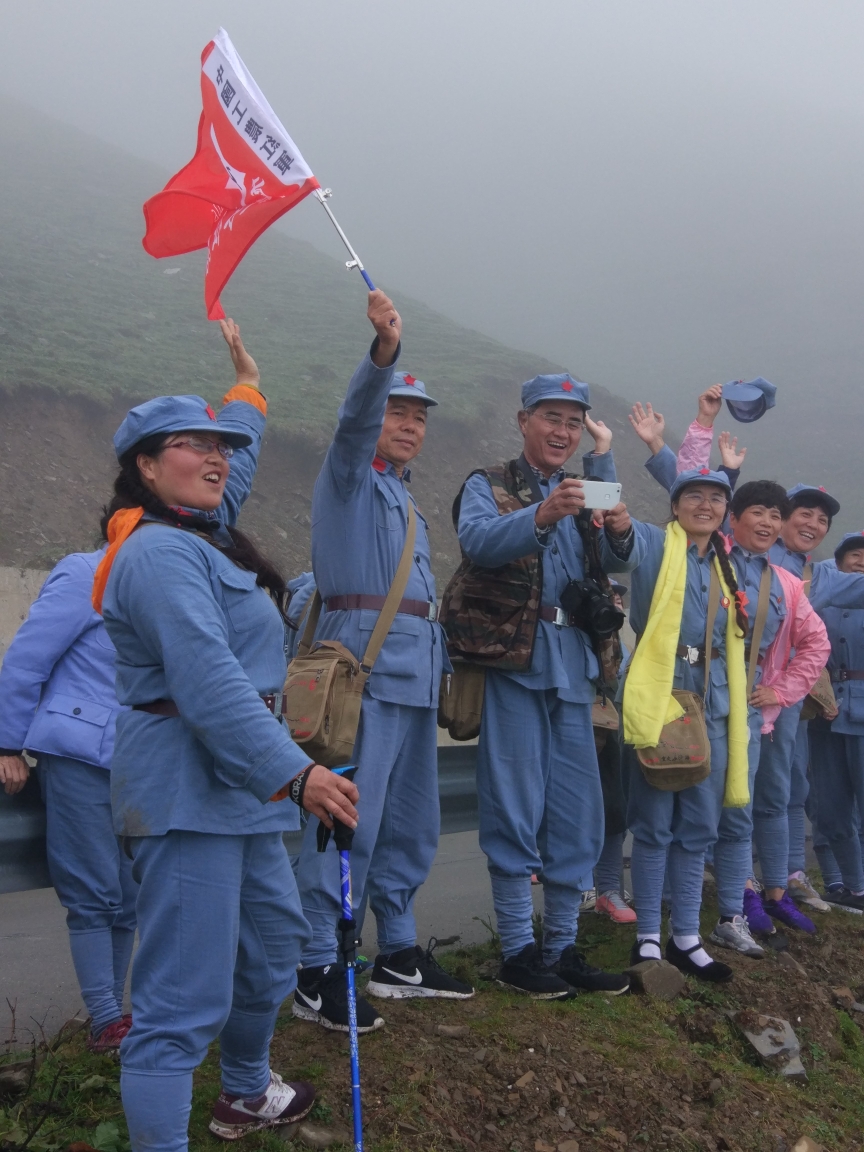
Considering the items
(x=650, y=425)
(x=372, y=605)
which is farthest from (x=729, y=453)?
(x=372, y=605)

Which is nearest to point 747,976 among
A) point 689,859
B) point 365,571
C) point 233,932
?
point 689,859

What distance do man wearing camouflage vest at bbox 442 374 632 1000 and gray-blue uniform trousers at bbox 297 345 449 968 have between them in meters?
0.26

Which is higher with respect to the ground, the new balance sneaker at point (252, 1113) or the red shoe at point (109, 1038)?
the new balance sneaker at point (252, 1113)

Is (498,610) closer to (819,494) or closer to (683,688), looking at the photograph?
→ (683,688)

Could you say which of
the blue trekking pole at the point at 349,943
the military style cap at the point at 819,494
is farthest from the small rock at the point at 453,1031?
the military style cap at the point at 819,494

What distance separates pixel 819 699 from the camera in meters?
6.64

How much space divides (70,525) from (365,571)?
47.1ft

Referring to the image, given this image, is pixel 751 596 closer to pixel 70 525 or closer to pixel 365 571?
pixel 365 571

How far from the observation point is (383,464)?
14.8ft

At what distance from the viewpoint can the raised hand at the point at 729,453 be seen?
6243 millimetres

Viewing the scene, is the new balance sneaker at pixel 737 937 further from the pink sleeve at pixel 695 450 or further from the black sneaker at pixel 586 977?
the pink sleeve at pixel 695 450

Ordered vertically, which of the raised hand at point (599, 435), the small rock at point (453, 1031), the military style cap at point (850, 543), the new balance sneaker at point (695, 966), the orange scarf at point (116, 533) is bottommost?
the new balance sneaker at point (695, 966)

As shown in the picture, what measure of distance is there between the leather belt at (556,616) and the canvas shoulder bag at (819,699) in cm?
260

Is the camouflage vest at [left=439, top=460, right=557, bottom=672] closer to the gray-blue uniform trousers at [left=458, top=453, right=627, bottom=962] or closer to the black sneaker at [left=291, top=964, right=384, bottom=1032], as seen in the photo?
the gray-blue uniform trousers at [left=458, top=453, right=627, bottom=962]
